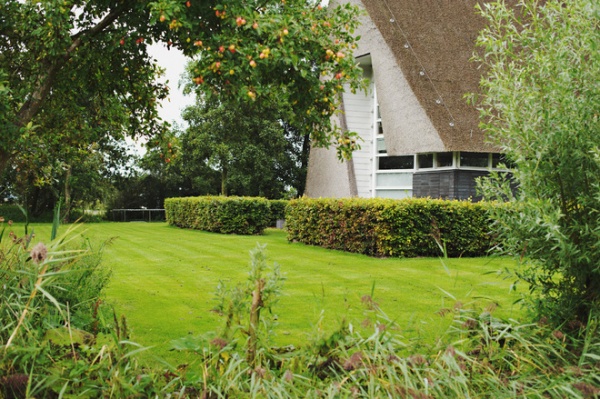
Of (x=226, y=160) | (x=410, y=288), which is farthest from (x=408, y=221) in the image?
(x=226, y=160)

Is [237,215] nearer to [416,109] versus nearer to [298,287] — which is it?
[416,109]

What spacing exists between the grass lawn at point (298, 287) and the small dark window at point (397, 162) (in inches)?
210

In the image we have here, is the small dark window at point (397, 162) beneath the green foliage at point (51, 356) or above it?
above

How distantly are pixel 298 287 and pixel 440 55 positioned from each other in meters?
11.3

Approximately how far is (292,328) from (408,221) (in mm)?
6508

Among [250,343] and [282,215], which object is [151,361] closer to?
[250,343]

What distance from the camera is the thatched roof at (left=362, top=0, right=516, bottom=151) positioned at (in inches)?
609

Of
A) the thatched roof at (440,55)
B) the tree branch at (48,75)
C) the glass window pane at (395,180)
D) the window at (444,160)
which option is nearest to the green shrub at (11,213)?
the glass window pane at (395,180)

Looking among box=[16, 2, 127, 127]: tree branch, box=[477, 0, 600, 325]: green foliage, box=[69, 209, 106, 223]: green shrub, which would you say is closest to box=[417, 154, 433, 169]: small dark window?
box=[16, 2, 127, 127]: tree branch

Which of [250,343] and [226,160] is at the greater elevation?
[226,160]

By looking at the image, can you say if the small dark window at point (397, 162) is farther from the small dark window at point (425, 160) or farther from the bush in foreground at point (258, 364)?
the bush in foreground at point (258, 364)

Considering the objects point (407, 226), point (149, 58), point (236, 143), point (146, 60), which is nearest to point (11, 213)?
point (236, 143)

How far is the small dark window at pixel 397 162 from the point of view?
1762 cm

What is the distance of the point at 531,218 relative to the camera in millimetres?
3592
